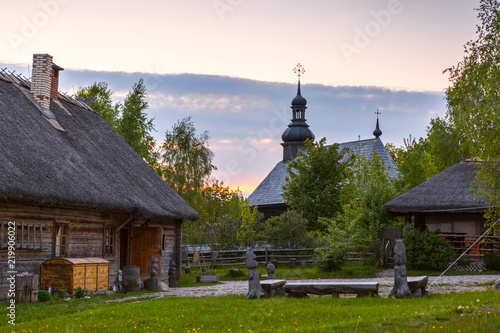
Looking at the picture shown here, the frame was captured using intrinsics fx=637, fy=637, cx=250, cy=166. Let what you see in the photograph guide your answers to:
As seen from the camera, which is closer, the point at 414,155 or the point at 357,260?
the point at 357,260

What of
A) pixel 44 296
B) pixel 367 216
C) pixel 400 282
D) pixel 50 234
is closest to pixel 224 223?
pixel 367 216

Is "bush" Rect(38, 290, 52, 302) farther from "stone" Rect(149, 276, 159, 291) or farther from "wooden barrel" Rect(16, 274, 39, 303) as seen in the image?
"stone" Rect(149, 276, 159, 291)

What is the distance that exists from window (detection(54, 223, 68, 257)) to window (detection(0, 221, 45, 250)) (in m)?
0.73

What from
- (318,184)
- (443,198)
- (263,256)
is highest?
(318,184)

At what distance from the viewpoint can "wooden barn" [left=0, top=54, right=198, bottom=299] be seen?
16.0 meters

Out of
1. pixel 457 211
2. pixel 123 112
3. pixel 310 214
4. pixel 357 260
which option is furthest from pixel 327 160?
pixel 123 112

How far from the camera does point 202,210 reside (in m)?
45.2

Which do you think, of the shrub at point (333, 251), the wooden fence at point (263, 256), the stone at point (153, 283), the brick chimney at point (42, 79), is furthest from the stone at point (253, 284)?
the wooden fence at point (263, 256)

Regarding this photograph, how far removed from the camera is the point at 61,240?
59.1ft

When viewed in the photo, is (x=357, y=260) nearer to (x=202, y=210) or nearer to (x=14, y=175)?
(x=202, y=210)

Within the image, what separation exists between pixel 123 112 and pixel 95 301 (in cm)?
3028

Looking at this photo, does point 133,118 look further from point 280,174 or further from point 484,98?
point 484,98

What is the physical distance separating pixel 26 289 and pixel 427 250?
1706 centimetres

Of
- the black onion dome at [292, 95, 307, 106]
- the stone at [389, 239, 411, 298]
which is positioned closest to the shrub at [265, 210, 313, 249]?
the stone at [389, 239, 411, 298]
